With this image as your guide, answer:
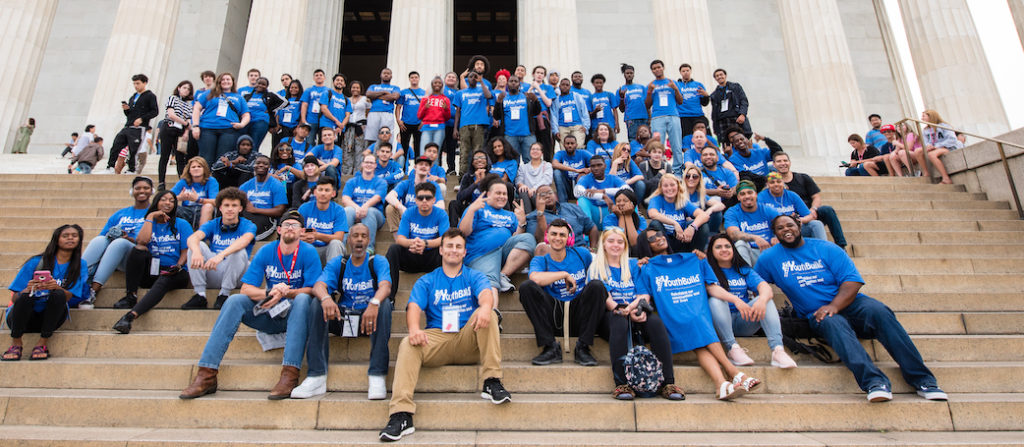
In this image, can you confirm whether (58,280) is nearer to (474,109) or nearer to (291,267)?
(291,267)

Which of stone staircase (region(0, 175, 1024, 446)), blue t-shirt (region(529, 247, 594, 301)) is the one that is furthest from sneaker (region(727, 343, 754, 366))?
blue t-shirt (region(529, 247, 594, 301))

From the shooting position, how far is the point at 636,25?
67.9ft

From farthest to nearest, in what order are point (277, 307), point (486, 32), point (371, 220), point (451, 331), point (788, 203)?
point (486, 32) → point (788, 203) → point (371, 220) → point (277, 307) → point (451, 331)

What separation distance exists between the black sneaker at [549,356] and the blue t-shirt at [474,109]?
580 cm

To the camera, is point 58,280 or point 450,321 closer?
point 450,321

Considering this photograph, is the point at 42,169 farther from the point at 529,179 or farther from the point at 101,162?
the point at 529,179

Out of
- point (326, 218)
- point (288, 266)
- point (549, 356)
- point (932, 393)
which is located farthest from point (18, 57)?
point (932, 393)

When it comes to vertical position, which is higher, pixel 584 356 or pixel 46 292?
pixel 46 292

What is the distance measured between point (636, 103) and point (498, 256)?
6491 millimetres

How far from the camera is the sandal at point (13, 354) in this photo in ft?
15.7

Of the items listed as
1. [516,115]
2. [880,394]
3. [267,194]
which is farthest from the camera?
[516,115]

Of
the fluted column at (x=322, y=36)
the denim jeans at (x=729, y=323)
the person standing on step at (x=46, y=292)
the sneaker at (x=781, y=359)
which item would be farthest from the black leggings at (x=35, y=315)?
the fluted column at (x=322, y=36)

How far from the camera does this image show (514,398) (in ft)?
13.9

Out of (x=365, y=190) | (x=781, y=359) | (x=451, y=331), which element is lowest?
(x=781, y=359)
